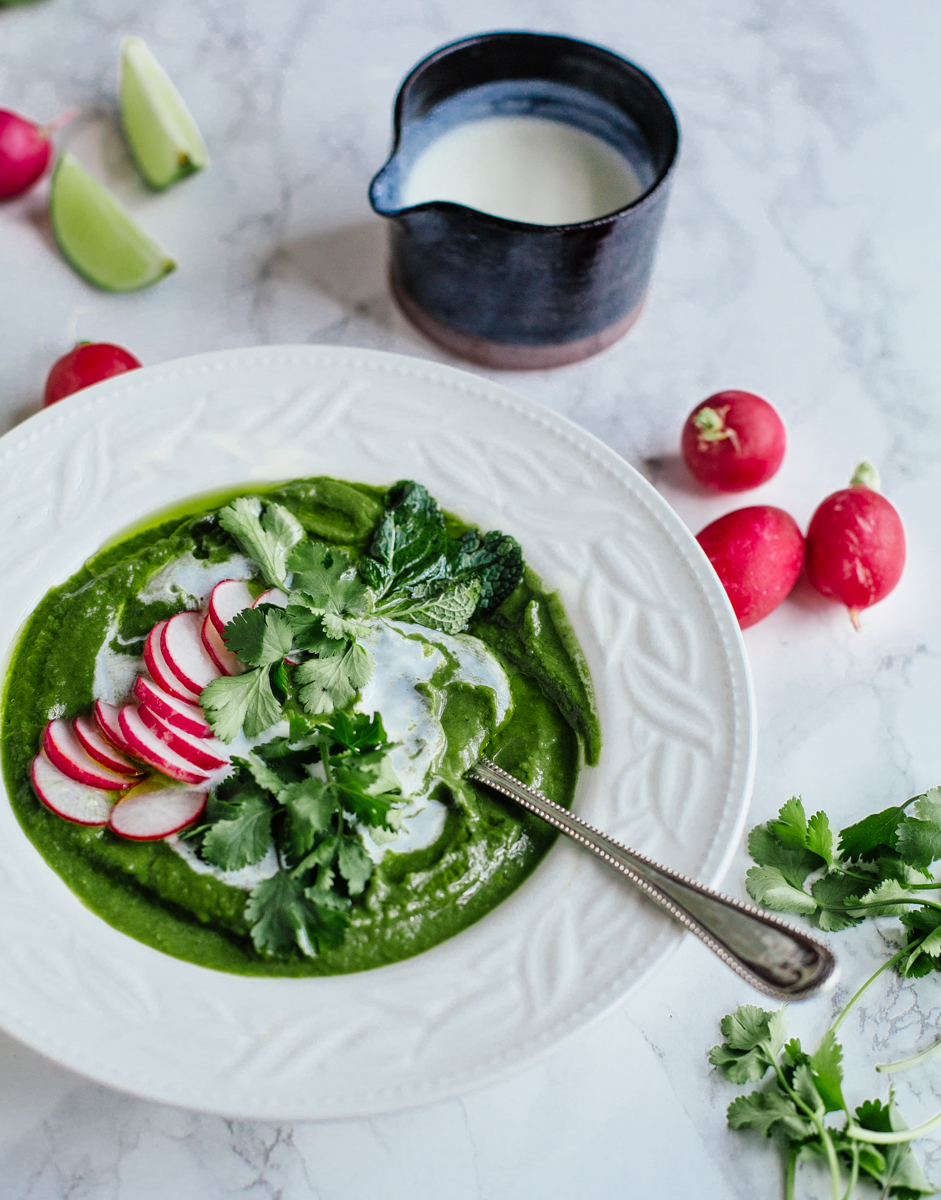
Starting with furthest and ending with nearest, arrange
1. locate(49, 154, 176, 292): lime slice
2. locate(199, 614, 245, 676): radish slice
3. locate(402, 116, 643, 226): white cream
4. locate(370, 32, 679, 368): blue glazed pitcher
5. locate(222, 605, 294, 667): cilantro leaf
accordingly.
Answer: locate(49, 154, 176, 292): lime slice, locate(402, 116, 643, 226): white cream, locate(370, 32, 679, 368): blue glazed pitcher, locate(199, 614, 245, 676): radish slice, locate(222, 605, 294, 667): cilantro leaf

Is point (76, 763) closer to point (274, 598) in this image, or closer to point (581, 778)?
point (274, 598)

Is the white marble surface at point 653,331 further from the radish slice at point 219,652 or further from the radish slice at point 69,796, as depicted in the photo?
the radish slice at point 219,652

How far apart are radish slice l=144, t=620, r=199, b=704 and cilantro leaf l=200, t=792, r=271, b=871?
40 cm

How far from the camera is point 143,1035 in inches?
108

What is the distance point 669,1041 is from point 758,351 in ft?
8.89

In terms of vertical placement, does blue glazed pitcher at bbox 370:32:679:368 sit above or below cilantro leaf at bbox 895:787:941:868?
above

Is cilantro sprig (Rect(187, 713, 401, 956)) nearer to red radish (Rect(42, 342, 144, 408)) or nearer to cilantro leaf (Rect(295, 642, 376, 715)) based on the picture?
cilantro leaf (Rect(295, 642, 376, 715))

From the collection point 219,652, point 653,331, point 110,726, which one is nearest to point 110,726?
point 110,726

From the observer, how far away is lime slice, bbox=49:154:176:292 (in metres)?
4.39

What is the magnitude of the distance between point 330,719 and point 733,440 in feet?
5.92

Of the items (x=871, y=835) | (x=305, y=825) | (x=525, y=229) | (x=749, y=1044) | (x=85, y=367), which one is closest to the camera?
(x=305, y=825)

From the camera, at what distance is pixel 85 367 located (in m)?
3.91

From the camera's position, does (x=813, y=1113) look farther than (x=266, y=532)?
No

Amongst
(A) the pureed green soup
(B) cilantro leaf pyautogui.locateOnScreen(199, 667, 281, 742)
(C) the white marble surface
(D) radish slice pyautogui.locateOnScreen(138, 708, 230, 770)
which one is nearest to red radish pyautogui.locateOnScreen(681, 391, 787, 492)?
(C) the white marble surface
